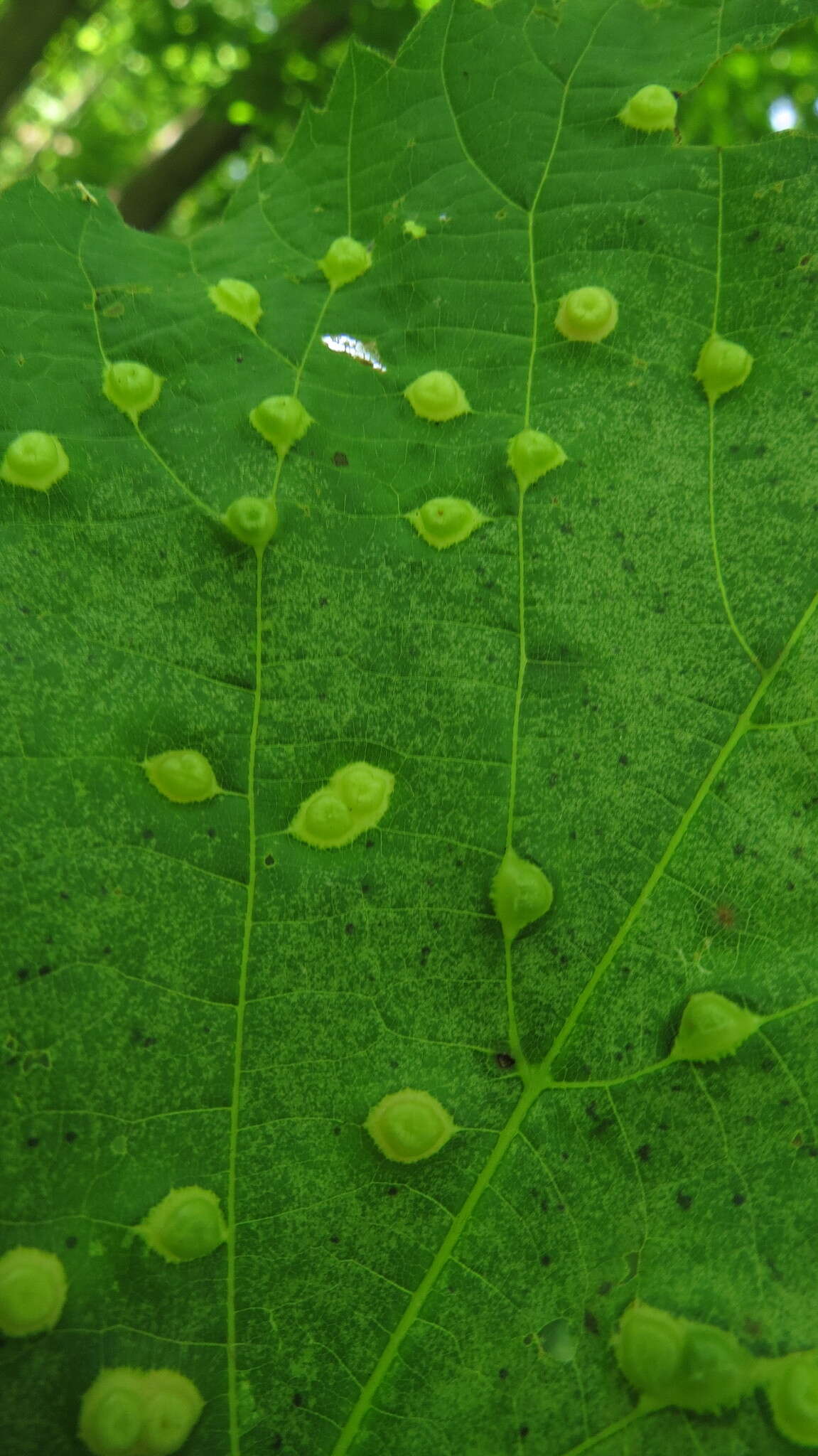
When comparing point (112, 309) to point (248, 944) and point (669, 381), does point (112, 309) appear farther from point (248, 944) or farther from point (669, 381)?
point (248, 944)

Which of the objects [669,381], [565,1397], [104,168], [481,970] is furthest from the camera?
[104,168]

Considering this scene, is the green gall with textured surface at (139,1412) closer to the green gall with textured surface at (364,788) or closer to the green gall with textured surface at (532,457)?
the green gall with textured surface at (364,788)

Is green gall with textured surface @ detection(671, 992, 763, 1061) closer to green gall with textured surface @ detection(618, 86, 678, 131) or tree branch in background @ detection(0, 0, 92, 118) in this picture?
green gall with textured surface @ detection(618, 86, 678, 131)

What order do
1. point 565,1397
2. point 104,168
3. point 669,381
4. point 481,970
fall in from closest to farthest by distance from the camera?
point 565,1397 → point 481,970 → point 669,381 → point 104,168

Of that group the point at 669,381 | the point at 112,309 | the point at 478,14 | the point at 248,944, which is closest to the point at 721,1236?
the point at 248,944

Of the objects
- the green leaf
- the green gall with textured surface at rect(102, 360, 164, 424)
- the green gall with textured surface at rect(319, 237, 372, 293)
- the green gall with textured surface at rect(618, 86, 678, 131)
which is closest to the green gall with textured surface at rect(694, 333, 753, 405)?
the green leaf

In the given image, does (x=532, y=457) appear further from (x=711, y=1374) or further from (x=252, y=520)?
(x=711, y=1374)
